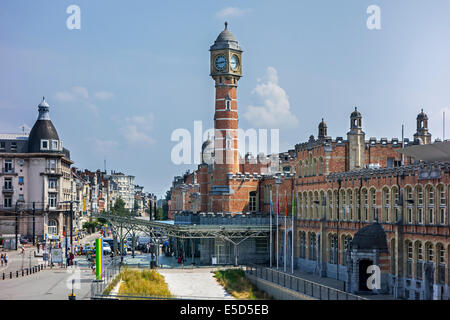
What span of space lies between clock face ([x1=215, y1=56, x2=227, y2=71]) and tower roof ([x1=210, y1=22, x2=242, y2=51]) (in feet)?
3.64

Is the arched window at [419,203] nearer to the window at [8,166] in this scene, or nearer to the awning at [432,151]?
the awning at [432,151]

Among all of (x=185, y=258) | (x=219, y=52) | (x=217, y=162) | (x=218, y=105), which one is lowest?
(x=185, y=258)

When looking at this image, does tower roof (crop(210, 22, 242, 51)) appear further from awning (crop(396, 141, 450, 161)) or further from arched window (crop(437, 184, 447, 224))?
arched window (crop(437, 184, 447, 224))

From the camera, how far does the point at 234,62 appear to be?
71562 mm

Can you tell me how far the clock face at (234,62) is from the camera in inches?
2805

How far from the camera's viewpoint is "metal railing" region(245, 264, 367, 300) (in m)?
35.3

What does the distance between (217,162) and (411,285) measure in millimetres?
34198

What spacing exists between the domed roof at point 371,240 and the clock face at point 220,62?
104 feet

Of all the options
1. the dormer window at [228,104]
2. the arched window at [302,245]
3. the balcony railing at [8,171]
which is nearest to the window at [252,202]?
the dormer window at [228,104]
